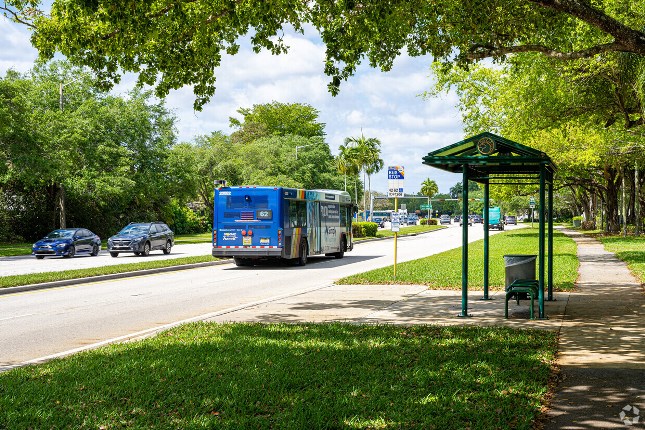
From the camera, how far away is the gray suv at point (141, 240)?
31.7 meters

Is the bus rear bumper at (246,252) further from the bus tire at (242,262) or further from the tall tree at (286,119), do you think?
the tall tree at (286,119)

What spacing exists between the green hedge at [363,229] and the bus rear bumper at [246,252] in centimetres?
2993

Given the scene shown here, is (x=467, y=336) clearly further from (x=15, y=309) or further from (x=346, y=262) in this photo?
(x=346, y=262)

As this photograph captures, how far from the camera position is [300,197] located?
81.9 feet

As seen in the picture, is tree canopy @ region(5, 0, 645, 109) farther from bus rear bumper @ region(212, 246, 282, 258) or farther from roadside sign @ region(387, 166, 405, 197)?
bus rear bumper @ region(212, 246, 282, 258)

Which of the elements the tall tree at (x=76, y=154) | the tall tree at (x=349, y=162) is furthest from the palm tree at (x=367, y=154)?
the tall tree at (x=76, y=154)

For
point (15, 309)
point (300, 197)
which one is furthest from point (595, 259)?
point (15, 309)

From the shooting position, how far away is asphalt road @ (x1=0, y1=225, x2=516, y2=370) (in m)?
10.1

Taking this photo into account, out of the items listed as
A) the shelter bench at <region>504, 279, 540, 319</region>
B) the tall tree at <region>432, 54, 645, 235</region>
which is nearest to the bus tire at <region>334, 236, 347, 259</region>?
the tall tree at <region>432, 54, 645, 235</region>

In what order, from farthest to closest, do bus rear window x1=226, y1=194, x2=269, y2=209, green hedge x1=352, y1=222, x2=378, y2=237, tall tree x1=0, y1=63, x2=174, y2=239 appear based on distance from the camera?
1. green hedge x1=352, y1=222, x2=378, y2=237
2. tall tree x1=0, y1=63, x2=174, y2=239
3. bus rear window x1=226, y1=194, x2=269, y2=209

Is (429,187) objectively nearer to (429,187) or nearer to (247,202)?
(429,187)

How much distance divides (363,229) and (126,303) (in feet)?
132

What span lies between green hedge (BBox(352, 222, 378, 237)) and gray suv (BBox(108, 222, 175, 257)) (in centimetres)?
2132

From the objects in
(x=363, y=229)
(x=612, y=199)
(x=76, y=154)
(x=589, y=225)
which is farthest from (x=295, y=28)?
(x=589, y=225)
